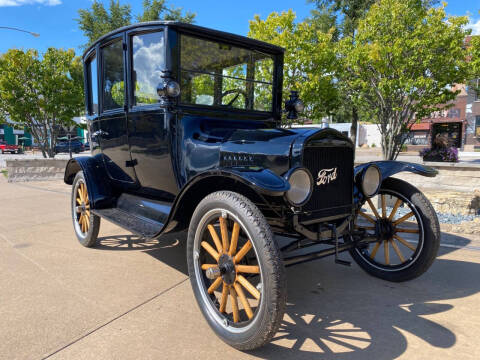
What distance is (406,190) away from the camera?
273 centimetres

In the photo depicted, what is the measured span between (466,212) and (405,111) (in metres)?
5.05

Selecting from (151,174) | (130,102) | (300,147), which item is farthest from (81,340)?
(130,102)

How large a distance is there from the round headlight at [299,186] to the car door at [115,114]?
190 cm

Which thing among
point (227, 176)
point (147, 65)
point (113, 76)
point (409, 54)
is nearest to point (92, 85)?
point (113, 76)

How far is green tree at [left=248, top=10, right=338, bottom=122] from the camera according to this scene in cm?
1146

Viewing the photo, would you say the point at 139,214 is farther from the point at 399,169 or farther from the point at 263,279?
the point at 399,169

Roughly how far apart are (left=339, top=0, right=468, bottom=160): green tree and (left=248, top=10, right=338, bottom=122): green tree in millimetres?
2506

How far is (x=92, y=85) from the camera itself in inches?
149

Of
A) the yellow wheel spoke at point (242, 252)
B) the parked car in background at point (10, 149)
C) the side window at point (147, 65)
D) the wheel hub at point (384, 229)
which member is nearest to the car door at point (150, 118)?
the side window at point (147, 65)

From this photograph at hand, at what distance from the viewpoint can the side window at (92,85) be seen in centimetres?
364

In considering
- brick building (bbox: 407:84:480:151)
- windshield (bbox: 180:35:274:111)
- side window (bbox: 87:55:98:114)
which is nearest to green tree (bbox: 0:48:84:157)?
side window (bbox: 87:55:98:114)

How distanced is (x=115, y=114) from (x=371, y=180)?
2.47 meters

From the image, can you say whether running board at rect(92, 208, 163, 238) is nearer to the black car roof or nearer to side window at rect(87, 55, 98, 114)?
side window at rect(87, 55, 98, 114)

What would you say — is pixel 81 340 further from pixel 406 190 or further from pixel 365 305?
pixel 406 190
